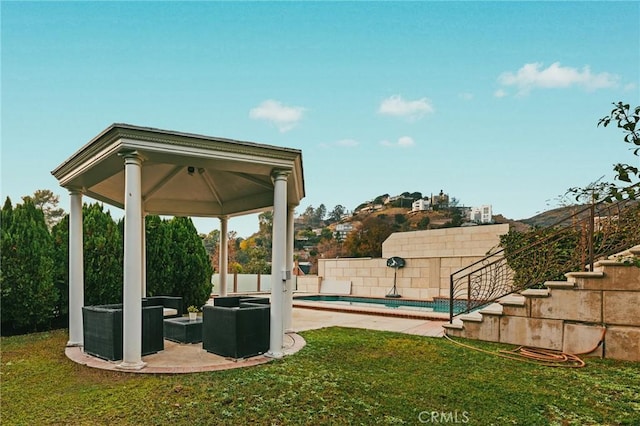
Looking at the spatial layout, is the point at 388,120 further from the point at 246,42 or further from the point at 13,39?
the point at 13,39

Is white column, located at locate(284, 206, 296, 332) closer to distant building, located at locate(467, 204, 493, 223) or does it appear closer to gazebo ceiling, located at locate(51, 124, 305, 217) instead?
gazebo ceiling, located at locate(51, 124, 305, 217)

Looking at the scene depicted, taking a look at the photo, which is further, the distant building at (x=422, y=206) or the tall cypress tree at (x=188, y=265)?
the distant building at (x=422, y=206)

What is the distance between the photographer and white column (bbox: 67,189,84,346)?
241 inches

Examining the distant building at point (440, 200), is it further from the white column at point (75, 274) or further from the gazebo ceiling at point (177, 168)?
the white column at point (75, 274)

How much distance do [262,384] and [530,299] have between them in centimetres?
443

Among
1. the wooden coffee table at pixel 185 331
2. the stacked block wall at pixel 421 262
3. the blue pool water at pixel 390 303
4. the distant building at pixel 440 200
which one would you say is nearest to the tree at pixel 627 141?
the wooden coffee table at pixel 185 331

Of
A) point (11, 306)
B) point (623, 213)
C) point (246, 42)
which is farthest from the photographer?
point (246, 42)

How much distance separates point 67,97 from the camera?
971cm

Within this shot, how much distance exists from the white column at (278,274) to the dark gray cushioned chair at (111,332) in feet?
5.33

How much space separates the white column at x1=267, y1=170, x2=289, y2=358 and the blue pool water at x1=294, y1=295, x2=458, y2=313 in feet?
24.5

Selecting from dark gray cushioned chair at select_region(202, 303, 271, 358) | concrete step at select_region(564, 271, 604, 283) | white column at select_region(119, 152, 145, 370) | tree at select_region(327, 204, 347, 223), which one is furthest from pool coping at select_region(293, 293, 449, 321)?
tree at select_region(327, 204, 347, 223)

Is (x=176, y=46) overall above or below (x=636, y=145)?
above

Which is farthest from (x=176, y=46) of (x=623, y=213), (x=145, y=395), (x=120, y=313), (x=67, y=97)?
(x=623, y=213)

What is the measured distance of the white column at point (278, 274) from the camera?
5.42m
